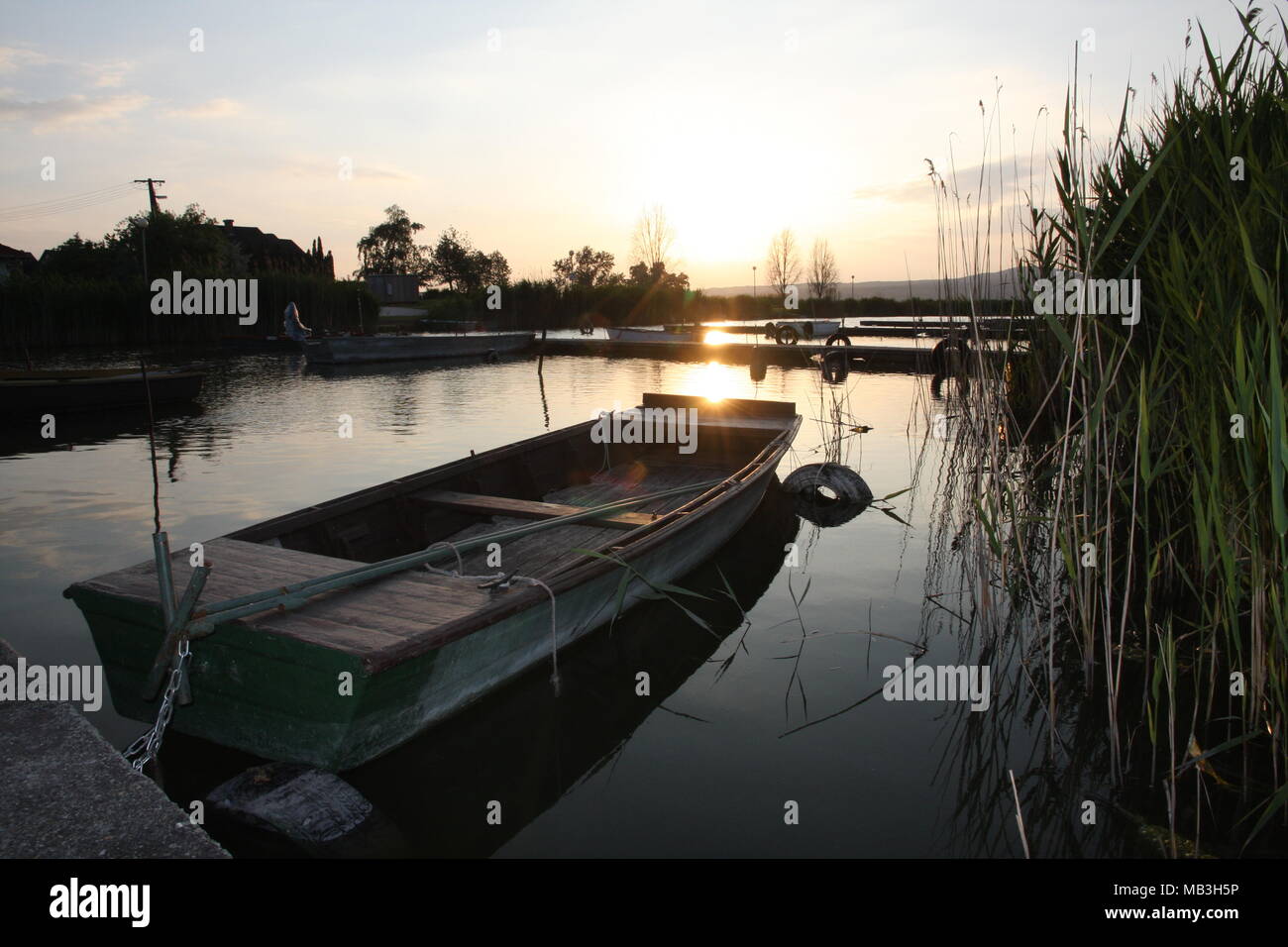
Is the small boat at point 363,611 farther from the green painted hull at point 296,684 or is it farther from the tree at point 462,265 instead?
the tree at point 462,265

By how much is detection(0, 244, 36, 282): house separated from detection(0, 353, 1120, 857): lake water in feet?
152

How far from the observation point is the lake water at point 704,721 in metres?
3.69

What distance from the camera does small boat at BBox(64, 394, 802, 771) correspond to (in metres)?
3.52

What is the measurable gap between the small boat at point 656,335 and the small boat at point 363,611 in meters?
27.2

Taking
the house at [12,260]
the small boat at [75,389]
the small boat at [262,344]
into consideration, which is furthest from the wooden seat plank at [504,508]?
the house at [12,260]

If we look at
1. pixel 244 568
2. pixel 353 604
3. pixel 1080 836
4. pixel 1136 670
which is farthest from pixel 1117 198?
pixel 244 568

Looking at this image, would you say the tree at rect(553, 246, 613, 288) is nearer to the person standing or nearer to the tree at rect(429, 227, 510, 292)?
the tree at rect(429, 227, 510, 292)

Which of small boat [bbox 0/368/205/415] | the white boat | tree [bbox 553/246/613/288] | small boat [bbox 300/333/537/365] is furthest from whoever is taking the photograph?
tree [bbox 553/246/613/288]

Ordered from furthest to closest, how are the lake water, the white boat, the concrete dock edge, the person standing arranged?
the white boat → the person standing → the lake water → the concrete dock edge

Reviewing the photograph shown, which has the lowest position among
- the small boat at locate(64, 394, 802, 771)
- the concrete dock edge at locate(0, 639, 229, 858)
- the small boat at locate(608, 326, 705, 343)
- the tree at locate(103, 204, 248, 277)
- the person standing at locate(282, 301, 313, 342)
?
the concrete dock edge at locate(0, 639, 229, 858)

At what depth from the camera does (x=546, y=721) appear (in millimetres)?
4625

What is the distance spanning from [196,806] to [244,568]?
3.95 feet

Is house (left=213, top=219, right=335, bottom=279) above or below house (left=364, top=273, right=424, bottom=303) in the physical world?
above

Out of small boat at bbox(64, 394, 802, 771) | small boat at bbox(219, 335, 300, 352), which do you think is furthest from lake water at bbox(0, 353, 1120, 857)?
small boat at bbox(219, 335, 300, 352)
